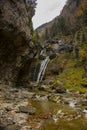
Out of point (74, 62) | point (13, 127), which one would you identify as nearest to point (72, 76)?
point (74, 62)

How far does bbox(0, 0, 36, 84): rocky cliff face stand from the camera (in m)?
32.6

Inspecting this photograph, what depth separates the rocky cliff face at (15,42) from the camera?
32569 millimetres

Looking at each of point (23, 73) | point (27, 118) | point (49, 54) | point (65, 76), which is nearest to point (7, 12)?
point (27, 118)

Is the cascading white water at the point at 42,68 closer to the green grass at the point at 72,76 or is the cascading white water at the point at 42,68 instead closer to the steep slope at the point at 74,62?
the steep slope at the point at 74,62

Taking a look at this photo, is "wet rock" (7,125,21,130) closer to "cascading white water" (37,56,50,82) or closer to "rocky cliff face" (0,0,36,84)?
"rocky cliff face" (0,0,36,84)

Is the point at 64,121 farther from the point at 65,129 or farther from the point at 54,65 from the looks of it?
the point at 54,65

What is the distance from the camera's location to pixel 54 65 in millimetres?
82438

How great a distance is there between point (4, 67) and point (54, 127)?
30979mm

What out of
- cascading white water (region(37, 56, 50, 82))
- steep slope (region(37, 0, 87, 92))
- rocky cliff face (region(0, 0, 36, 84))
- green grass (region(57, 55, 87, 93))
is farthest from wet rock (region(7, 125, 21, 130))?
cascading white water (region(37, 56, 50, 82))

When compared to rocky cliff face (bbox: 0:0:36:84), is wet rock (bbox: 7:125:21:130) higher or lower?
lower

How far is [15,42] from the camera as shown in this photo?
142 ft

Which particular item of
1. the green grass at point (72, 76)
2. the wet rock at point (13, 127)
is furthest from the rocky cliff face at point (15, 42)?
the wet rock at point (13, 127)

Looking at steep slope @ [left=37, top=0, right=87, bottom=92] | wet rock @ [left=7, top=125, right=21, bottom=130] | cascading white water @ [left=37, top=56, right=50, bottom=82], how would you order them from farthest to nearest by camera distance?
cascading white water @ [left=37, top=56, right=50, bottom=82] → steep slope @ [left=37, top=0, right=87, bottom=92] → wet rock @ [left=7, top=125, right=21, bottom=130]

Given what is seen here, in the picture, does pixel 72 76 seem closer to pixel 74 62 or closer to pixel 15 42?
pixel 74 62
